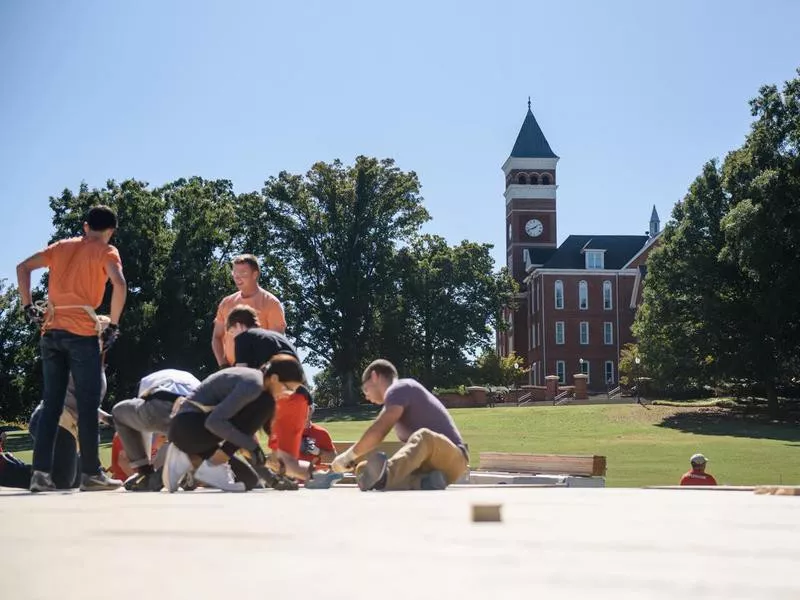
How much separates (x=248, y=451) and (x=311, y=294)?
64820mm

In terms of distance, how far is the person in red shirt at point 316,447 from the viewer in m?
12.5

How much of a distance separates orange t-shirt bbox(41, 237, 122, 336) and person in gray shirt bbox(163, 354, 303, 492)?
94cm

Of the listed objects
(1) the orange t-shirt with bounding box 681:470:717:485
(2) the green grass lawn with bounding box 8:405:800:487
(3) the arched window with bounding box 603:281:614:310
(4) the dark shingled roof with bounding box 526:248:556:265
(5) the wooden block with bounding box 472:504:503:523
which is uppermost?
(4) the dark shingled roof with bounding box 526:248:556:265

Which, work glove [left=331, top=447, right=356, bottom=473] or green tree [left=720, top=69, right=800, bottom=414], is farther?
green tree [left=720, top=69, right=800, bottom=414]

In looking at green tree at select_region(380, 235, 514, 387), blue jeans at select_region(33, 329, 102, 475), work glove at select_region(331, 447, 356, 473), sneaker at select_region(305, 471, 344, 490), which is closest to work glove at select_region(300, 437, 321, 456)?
sneaker at select_region(305, 471, 344, 490)

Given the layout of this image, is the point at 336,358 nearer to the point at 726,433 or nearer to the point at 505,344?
the point at 726,433

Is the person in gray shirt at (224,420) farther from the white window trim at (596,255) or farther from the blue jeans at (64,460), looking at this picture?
the white window trim at (596,255)

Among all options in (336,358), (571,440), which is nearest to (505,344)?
(336,358)

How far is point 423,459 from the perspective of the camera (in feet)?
27.1

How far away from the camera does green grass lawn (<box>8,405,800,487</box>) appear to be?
26.6 metres

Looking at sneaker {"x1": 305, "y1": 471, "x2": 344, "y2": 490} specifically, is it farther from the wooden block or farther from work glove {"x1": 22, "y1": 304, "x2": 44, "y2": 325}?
the wooden block

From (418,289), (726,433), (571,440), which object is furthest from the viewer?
(418,289)

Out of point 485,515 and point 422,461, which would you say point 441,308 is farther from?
point 485,515

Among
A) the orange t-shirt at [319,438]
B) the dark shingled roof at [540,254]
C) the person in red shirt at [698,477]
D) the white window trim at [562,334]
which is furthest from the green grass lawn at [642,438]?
the dark shingled roof at [540,254]
